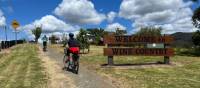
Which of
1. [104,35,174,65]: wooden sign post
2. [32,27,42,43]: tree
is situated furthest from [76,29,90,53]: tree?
[32,27,42,43]: tree

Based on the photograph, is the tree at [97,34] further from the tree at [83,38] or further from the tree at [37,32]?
the tree at [37,32]

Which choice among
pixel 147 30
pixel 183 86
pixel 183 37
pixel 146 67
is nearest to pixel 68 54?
pixel 146 67

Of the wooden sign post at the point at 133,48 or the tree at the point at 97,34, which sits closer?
the wooden sign post at the point at 133,48

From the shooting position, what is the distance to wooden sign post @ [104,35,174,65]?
21.9 meters

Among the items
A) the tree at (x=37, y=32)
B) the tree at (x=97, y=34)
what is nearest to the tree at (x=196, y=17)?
the tree at (x=97, y=34)

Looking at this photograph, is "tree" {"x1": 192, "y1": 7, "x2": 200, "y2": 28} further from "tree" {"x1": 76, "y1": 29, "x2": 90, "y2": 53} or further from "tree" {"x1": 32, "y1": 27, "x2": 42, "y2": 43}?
"tree" {"x1": 32, "y1": 27, "x2": 42, "y2": 43}

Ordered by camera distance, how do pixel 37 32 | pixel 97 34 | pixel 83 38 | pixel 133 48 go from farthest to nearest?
pixel 37 32, pixel 97 34, pixel 83 38, pixel 133 48

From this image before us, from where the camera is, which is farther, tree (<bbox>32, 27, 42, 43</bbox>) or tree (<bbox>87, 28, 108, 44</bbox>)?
tree (<bbox>32, 27, 42, 43</bbox>)

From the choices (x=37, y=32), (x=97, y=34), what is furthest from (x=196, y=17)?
(x=37, y=32)

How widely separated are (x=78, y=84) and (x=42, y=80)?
5.60ft

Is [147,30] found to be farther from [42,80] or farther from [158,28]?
[42,80]

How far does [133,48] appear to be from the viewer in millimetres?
22562

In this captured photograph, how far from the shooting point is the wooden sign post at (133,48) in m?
21.9

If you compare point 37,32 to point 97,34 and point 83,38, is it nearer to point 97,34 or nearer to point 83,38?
point 97,34
